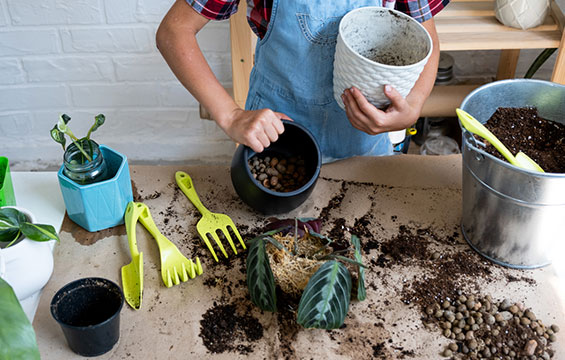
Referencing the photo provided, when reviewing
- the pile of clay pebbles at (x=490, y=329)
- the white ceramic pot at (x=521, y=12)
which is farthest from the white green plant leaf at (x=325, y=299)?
the white ceramic pot at (x=521, y=12)

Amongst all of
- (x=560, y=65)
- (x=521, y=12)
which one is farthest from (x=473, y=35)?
(x=560, y=65)

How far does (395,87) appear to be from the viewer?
0.88 meters

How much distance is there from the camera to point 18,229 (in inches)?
33.0

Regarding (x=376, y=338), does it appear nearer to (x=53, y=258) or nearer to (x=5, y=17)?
(x=53, y=258)

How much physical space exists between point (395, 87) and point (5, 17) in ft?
4.59

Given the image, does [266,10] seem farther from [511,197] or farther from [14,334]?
[14,334]

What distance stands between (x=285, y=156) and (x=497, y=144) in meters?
0.37

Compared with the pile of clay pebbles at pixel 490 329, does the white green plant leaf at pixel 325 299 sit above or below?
above

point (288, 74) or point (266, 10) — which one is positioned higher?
point (266, 10)

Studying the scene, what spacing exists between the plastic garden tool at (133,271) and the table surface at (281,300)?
0.01m

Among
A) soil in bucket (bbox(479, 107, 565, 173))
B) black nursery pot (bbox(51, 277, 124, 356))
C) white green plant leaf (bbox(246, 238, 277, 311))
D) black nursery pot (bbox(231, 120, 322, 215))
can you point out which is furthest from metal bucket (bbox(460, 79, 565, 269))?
black nursery pot (bbox(51, 277, 124, 356))

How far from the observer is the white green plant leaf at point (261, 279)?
843 mm

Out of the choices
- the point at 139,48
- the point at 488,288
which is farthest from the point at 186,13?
the point at 139,48

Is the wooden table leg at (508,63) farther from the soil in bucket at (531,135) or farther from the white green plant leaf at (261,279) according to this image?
the white green plant leaf at (261,279)
